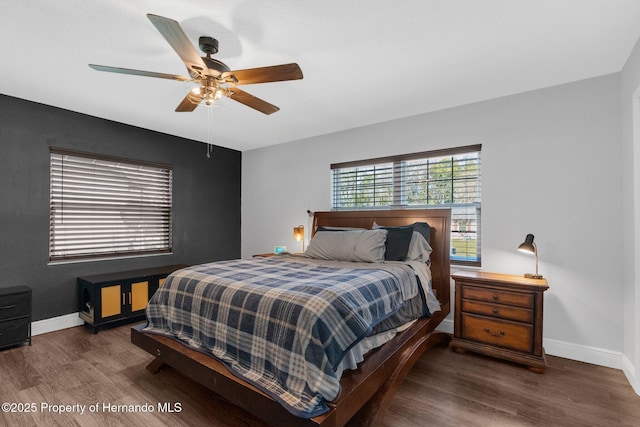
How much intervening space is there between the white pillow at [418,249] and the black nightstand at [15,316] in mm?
3792

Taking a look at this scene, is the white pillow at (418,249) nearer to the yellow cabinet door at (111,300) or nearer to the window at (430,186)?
the window at (430,186)

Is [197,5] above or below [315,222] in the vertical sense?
above

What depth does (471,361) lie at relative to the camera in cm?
272

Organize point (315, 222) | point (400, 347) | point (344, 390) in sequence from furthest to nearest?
point (315, 222)
point (400, 347)
point (344, 390)

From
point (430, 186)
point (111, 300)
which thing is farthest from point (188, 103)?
point (430, 186)

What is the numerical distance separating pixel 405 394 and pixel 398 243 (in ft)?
4.74

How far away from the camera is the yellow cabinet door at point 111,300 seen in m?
3.45

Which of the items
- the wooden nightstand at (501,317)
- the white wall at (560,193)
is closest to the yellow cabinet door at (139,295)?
the wooden nightstand at (501,317)

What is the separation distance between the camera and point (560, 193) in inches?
113

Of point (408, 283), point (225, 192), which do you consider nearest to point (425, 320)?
point (408, 283)

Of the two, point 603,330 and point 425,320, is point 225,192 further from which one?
point 603,330

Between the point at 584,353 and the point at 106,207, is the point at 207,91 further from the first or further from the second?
the point at 584,353

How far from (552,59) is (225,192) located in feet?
15.1

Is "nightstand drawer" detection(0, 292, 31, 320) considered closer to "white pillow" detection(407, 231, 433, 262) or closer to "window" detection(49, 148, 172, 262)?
"window" detection(49, 148, 172, 262)
